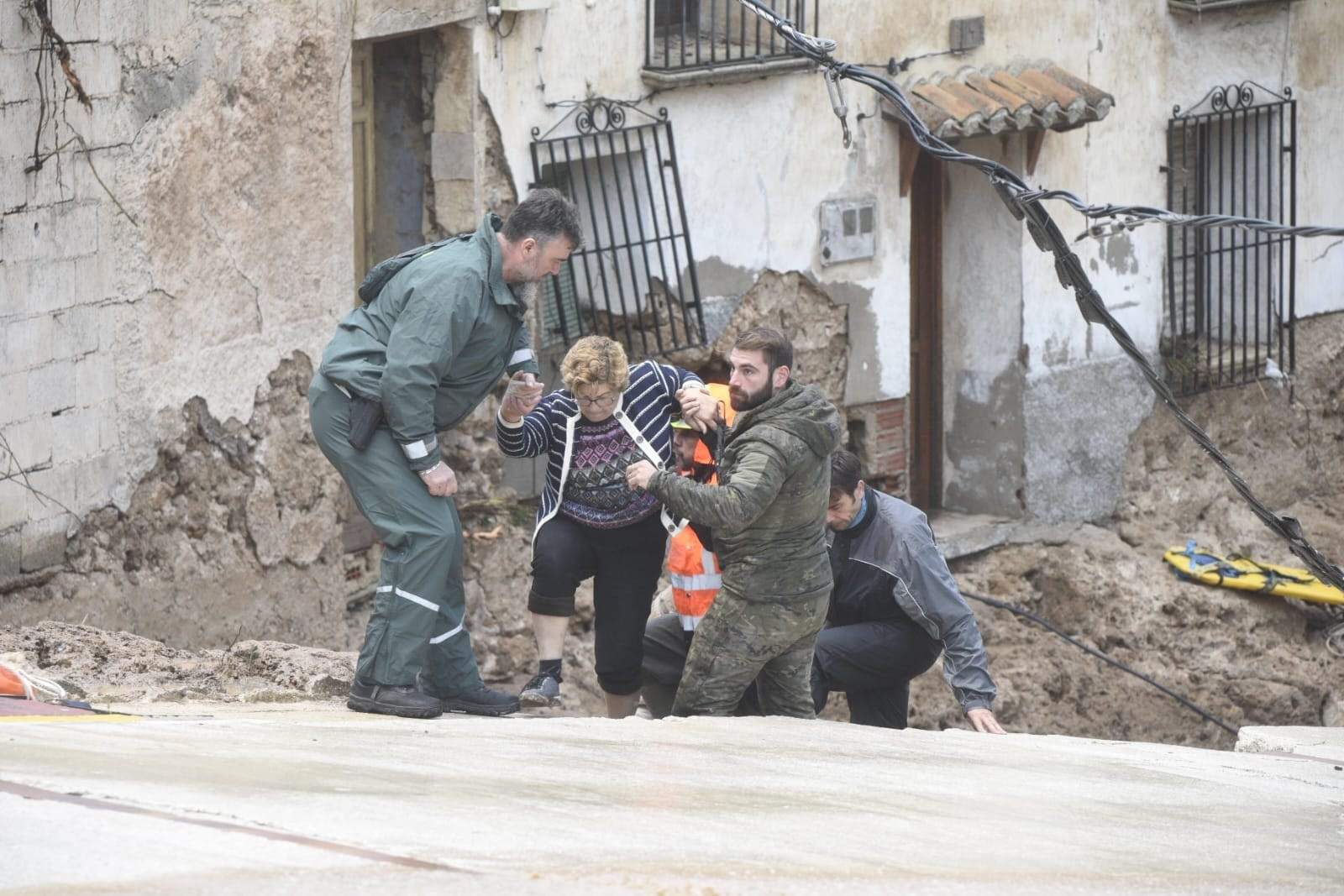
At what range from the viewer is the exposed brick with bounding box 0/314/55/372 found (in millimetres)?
6297

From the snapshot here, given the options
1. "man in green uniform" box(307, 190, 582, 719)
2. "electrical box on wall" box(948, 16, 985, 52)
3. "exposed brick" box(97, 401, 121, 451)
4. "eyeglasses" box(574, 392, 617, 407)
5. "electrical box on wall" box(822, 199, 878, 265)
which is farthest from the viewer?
"electrical box on wall" box(948, 16, 985, 52)

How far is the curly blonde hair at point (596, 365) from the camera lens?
5.62 meters

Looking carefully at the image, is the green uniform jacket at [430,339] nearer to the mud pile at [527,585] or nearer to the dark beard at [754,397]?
the dark beard at [754,397]

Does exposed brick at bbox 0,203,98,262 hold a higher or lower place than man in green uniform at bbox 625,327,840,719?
higher

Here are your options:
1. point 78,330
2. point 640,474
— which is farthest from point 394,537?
point 78,330

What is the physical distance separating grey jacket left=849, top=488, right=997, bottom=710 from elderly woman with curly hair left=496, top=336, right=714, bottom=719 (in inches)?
29.9

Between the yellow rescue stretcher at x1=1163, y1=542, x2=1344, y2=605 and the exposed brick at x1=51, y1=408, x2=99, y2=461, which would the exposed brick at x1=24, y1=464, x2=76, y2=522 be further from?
the yellow rescue stretcher at x1=1163, y1=542, x2=1344, y2=605

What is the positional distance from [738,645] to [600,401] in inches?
35.1

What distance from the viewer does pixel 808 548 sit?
5441 mm

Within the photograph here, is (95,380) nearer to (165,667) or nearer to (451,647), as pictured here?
(165,667)

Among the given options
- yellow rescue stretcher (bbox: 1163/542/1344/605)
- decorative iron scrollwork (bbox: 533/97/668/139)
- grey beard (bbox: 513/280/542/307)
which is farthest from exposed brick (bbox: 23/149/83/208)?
yellow rescue stretcher (bbox: 1163/542/1344/605)

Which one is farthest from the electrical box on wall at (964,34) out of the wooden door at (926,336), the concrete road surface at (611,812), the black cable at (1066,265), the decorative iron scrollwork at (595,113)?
the concrete road surface at (611,812)

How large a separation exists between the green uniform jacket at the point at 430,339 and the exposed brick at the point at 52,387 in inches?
63.9

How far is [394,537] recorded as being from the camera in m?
5.33
